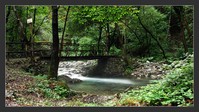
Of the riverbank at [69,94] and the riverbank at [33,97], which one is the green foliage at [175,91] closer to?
the riverbank at [69,94]

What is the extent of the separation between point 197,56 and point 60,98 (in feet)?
13.1

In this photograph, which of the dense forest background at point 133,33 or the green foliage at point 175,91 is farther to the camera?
the dense forest background at point 133,33

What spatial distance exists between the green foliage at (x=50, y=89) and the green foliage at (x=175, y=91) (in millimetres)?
2459

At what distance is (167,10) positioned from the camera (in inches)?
882

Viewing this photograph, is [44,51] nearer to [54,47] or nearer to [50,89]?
[54,47]

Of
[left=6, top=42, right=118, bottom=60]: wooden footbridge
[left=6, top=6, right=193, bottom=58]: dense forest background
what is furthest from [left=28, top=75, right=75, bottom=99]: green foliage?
[left=6, top=6, right=193, bottom=58]: dense forest background

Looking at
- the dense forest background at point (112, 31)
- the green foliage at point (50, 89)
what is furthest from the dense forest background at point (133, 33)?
the green foliage at point (50, 89)

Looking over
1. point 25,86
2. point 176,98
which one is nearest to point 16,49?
point 25,86

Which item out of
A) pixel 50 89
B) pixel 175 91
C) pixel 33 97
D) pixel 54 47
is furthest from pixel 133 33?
pixel 175 91

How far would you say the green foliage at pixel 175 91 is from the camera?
6.54 metres

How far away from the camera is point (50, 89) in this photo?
9.07 metres

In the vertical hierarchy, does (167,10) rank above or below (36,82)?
above

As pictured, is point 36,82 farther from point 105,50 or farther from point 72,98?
point 105,50

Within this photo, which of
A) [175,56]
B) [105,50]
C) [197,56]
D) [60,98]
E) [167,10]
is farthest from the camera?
[167,10]
